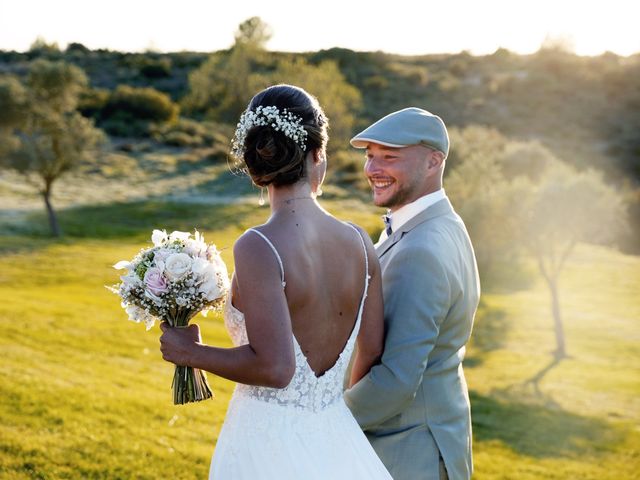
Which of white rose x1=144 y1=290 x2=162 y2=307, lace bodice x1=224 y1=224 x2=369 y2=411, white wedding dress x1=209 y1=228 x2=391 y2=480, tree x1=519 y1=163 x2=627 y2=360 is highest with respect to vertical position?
white rose x1=144 y1=290 x2=162 y2=307

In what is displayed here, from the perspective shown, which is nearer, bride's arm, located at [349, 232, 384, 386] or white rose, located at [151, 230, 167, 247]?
bride's arm, located at [349, 232, 384, 386]

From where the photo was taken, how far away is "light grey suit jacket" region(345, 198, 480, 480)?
164 inches

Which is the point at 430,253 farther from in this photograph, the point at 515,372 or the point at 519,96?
the point at 519,96

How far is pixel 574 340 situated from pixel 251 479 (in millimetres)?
31617

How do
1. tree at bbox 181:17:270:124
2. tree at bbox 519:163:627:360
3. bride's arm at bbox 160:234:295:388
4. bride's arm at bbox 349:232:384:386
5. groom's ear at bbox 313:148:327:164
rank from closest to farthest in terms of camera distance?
bride's arm at bbox 160:234:295:388 < groom's ear at bbox 313:148:327:164 < bride's arm at bbox 349:232:384:386 < tree at bbox 519:163:627:360 < tree at bbox 181:17:270:124

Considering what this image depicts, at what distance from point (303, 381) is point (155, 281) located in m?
0.94

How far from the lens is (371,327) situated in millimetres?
4168

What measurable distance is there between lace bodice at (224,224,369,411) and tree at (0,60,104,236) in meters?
44.5

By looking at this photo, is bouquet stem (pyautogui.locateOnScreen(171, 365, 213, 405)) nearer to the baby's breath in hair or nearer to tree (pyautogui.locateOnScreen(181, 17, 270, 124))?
the baby's breath in hair

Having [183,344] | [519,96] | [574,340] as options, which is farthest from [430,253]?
[519,96]

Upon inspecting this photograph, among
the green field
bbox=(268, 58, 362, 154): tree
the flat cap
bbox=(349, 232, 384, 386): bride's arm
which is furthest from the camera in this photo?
bbox=(268, 58, 362, 154): tree

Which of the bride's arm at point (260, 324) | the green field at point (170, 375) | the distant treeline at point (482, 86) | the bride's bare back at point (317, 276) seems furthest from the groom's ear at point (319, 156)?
the distant treeline at point (482, 86)

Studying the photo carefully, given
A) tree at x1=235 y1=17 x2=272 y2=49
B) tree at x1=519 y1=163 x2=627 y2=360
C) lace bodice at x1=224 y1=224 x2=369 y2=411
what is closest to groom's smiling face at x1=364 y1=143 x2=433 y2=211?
lace bodice at x1=224 y1=224 x2=369 y2=411

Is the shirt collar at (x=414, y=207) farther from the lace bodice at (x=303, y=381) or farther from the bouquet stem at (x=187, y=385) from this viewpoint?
the bouquet stem at (x=187, y=385)
